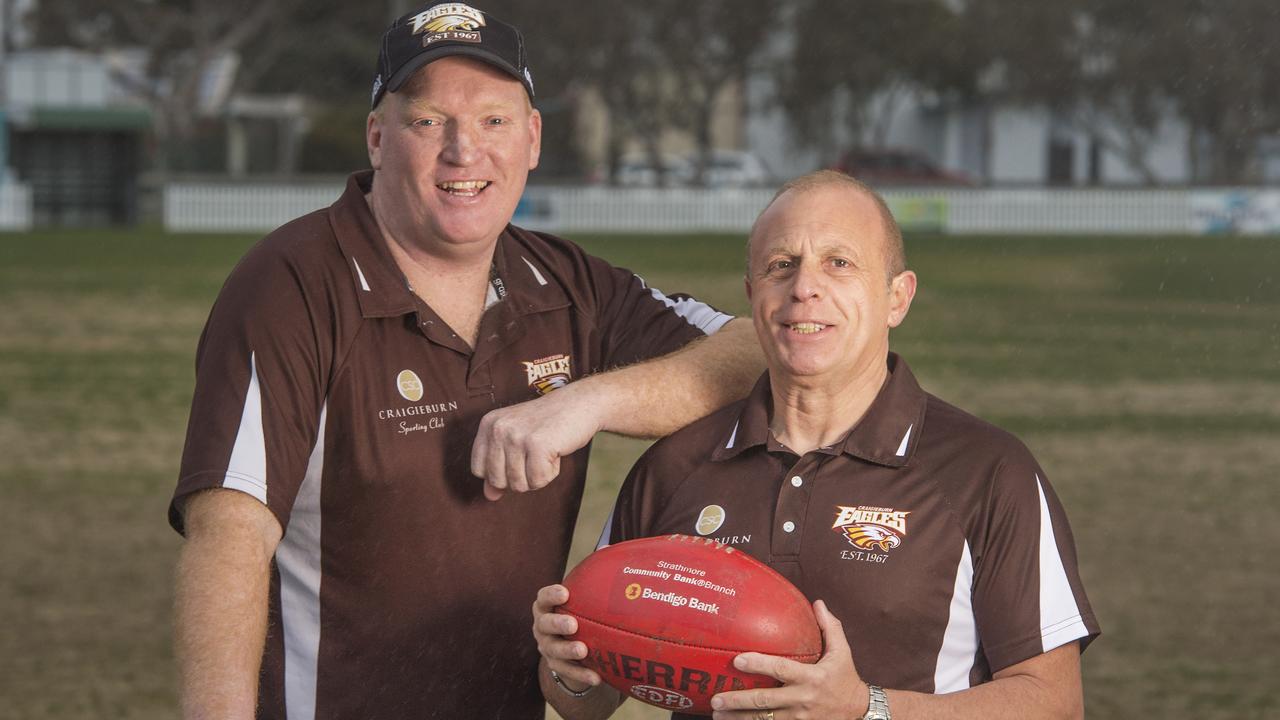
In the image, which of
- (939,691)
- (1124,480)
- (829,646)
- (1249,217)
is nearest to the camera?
(829,646)

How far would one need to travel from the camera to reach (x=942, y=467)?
342 centimetres

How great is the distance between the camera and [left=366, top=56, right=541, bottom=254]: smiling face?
148 inches

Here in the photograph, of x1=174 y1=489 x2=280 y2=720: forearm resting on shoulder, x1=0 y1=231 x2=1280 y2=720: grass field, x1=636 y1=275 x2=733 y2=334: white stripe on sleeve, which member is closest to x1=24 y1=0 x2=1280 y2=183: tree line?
x1=0 y1=231 x2=1280 y2=720: grass field

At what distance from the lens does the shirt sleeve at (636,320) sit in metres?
4.23

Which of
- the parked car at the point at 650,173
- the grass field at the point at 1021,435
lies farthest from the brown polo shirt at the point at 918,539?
the parked car at the point at 650,173

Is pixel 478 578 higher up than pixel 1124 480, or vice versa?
pixel 478 578

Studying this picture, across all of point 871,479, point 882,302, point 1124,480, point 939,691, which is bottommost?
point 1124,480

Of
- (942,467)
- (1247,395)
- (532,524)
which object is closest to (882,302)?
(942,467)

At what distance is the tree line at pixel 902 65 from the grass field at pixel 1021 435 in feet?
67.0

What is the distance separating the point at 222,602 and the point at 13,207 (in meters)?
40.8

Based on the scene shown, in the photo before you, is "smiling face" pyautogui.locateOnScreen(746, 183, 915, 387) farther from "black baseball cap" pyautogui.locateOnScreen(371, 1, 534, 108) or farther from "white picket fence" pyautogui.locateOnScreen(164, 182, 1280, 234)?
"white picket fence" pyautogui.locateOnScreen(164, 182, 1280, 234)

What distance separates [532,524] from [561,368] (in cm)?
40

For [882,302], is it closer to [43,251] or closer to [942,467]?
[942,467]

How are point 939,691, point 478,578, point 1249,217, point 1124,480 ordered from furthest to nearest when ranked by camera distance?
point 1249,217, point 1124,480, point 478,578, point 939,691
